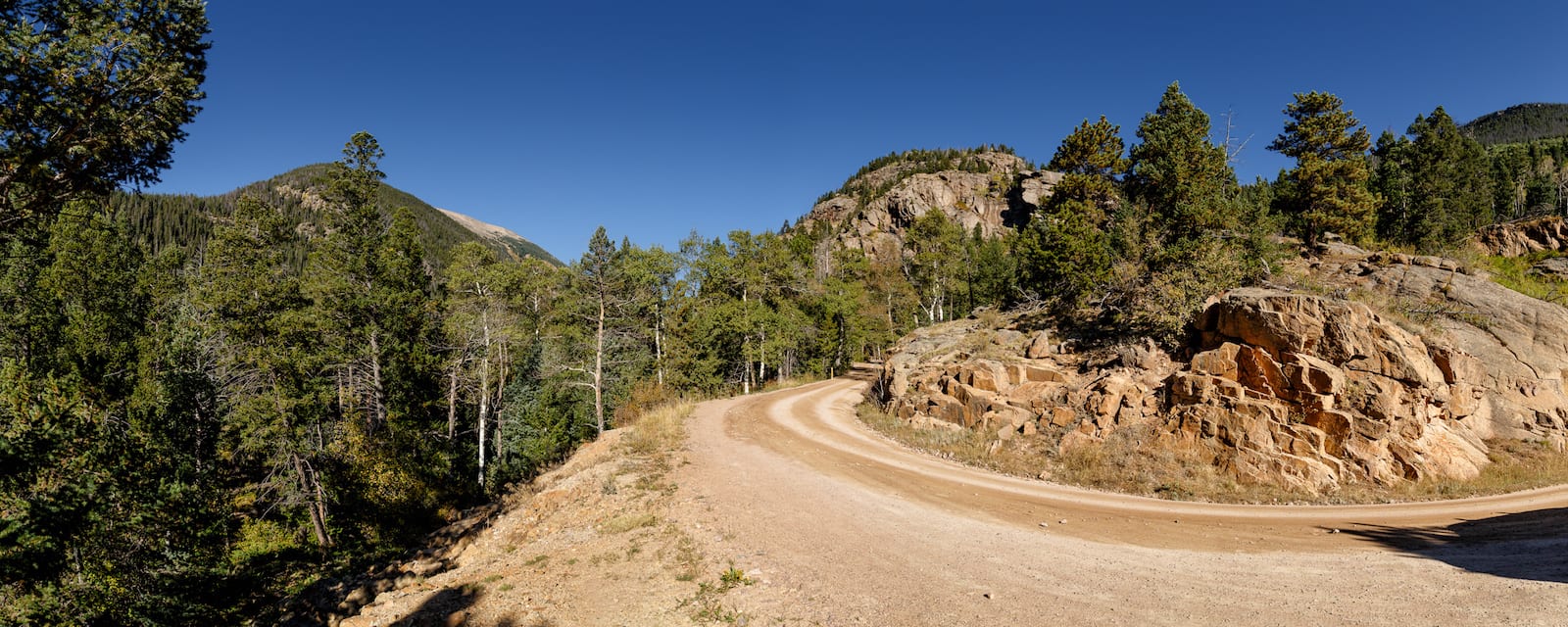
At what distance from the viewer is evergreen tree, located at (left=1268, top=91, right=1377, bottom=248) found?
25.8 m

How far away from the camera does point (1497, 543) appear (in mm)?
8438

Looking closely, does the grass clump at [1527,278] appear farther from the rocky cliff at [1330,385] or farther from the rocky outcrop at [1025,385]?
the rocky outcrop at [1025,385]

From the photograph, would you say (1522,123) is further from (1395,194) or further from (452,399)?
(452,399)

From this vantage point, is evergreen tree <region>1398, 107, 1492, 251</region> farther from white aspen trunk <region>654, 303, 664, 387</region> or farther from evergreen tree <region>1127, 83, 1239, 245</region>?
white aspen trunk <region>654, 303, 664, 387</region>

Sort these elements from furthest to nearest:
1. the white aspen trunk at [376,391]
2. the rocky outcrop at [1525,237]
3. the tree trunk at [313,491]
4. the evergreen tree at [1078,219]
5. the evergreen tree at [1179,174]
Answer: the rocky outcrop at [1525,237], the evergreen tree at [1078,219], the white aspen trunk at [376,391], the evergreen tree at [1179,174], the tree trunk at [313,491]

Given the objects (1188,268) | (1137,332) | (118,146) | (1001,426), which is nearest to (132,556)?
(118,146)

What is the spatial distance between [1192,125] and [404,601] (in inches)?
1285

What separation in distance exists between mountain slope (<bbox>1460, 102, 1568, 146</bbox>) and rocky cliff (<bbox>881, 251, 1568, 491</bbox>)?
206 m

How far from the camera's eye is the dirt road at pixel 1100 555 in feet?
21.2

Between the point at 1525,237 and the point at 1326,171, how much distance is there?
39.3 feet

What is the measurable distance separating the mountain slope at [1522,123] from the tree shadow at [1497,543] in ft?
713

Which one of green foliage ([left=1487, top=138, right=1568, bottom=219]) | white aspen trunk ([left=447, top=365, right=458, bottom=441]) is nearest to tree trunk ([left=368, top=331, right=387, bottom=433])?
white aspen trunk ([left=447, top=365, right=458, bottom=441])

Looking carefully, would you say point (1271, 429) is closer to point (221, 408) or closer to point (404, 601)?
point (404, 601)

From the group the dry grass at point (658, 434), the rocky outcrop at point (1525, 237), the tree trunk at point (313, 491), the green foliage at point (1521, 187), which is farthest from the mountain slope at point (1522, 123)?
the tree trunk at point (313, 491)
